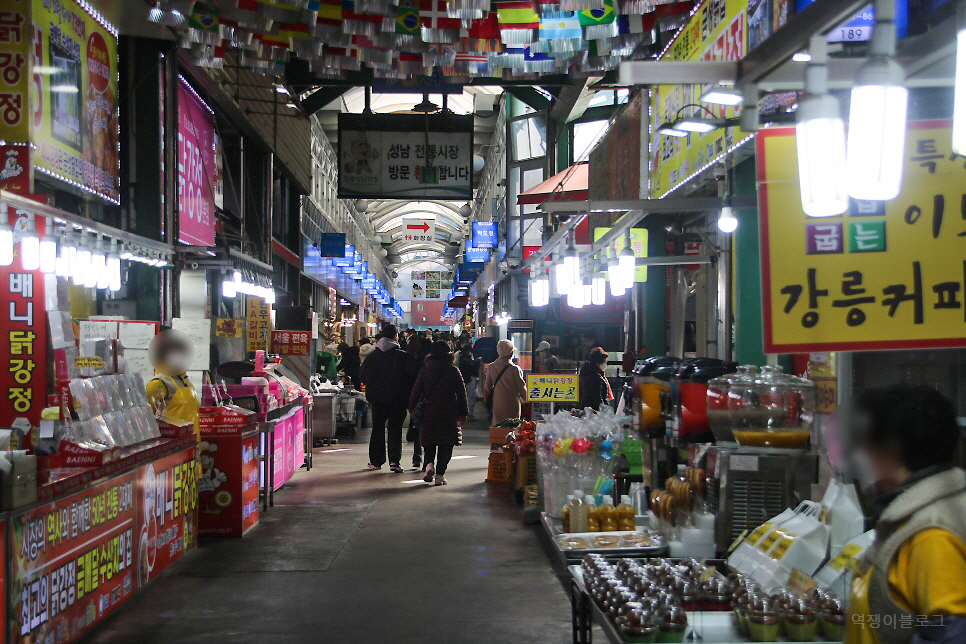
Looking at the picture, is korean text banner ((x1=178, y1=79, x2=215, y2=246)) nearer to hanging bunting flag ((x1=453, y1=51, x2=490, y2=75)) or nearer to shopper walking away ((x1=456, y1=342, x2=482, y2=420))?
hanging bunting flag ((x1=453, y1=51, x2=490, y2=75))

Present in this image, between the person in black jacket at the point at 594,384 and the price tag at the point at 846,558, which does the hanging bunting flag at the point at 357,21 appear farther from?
the price tag at the point at 846,558

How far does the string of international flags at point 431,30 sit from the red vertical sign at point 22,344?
273 cm

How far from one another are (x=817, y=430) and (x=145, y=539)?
4.51 meters

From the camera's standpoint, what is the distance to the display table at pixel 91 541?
3.92 m

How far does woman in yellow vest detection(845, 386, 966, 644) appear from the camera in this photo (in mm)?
1819

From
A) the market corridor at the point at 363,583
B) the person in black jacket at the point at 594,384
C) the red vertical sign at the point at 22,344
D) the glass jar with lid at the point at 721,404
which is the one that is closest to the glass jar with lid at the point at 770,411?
the glass jar with lid at the point at 721,404

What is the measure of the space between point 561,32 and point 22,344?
544 cm

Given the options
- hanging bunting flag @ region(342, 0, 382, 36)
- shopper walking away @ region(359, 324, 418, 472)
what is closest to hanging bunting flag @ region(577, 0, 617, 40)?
hanging bunting flag @ region(342, 0, 382, 36)

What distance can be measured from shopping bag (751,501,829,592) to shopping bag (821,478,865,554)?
0.10 ft

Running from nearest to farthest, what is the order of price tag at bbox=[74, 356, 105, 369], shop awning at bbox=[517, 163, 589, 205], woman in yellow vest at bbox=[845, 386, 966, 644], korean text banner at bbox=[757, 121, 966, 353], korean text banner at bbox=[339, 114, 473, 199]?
woman in yellow vest at bbox=[845, 386, 966, 644] → korean text banner at bbox=[757, 121, 966, 353] → price tag at bbox=[74, 356, 105, 369] → shop awning at bbox=[517, 163, 589, 205] → korean text banner at bbox=[339, 114, 473, 199]

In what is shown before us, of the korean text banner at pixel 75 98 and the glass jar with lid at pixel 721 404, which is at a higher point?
the korean text banner at pixel 75 98

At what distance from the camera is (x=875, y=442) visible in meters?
2.02

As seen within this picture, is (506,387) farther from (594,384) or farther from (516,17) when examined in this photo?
(516,17)

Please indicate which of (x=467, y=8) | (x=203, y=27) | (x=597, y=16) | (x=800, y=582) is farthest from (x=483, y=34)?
(x=800, y=582)
